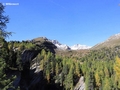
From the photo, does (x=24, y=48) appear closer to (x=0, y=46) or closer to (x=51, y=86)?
(x=51, y=86)

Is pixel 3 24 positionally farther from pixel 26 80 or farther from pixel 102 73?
pixel 102 73

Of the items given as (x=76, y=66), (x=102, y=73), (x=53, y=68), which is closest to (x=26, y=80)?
(x=53, y=68)

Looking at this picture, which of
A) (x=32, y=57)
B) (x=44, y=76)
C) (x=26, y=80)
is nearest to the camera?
(x=26, y=80)

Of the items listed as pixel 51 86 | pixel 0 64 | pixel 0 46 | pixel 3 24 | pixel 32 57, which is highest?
pixel 32 57

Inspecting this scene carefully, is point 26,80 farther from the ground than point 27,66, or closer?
closer

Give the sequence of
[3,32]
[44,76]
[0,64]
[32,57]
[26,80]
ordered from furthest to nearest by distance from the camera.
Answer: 1. [32,57]
2. [44,76]
3. [26,80]
4. [0,64]
5. [3,32]

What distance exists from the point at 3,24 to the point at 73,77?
115 meters

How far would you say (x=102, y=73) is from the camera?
140250mm

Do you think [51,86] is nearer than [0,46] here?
No

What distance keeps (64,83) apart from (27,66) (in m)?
29.3

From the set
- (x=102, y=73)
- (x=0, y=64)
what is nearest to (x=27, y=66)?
(x=102, y=73)

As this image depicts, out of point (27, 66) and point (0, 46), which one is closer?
point (0, 46)

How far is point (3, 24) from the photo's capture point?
684 inches

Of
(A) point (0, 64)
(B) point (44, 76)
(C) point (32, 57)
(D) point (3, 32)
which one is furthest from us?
(C) point (32, 57)
